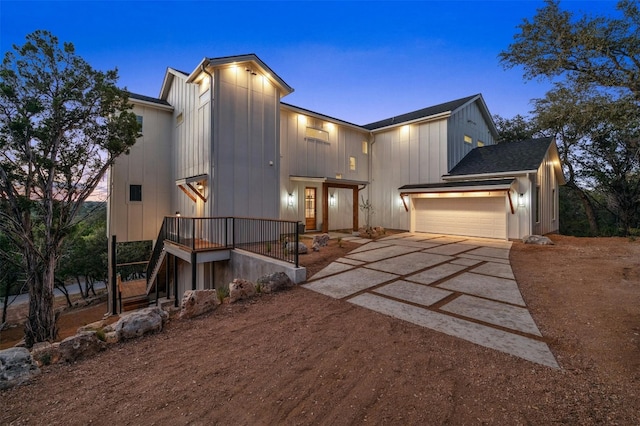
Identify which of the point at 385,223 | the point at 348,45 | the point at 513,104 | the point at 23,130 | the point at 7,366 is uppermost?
the point at 348,45

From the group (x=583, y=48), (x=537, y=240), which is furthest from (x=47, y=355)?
(x=537, y=240)

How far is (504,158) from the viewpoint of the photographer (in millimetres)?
13117

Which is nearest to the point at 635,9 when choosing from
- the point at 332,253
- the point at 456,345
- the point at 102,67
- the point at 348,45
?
the point at 456,345

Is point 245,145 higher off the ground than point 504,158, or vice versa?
point 504,158

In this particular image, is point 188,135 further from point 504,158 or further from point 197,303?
point 504,158

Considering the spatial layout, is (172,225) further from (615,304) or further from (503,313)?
(615,304)

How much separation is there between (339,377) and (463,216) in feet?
41.1

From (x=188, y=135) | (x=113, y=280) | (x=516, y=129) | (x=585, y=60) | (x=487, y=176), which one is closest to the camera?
(x=585, y=60)

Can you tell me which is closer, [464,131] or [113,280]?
[113,280]

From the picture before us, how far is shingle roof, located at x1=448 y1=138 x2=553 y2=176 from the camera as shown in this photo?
11922 millimetres

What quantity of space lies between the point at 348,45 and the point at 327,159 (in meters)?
11.0

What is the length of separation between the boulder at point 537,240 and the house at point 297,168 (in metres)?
0.61

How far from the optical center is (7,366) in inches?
109

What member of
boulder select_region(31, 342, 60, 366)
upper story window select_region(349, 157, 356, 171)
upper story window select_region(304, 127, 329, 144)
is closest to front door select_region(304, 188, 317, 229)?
upper story window select_region(304, 127, 329, 144)
